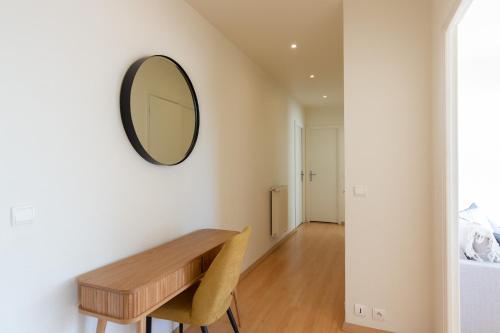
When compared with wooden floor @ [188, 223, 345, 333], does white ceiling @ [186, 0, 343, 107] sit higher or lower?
higher

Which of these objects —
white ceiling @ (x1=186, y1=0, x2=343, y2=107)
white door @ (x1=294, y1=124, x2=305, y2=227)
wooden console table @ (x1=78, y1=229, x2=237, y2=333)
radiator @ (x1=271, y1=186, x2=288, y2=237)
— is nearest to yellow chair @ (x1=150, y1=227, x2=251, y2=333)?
wooden console table @ (x1=78, y1=229, x2=237, y2=333)

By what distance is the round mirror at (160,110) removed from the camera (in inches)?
67.5

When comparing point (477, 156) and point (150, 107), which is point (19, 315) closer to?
point (150, 107)

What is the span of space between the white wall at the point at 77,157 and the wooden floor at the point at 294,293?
908mm

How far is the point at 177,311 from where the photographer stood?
62.8 inches

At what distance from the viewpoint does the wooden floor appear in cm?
228

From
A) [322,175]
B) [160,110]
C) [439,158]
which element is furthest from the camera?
[322,175]

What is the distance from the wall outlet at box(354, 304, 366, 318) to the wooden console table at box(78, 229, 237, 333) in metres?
1.22

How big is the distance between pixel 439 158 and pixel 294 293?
5.97ft

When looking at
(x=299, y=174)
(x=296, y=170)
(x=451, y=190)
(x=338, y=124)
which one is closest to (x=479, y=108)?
(x=451, y=190)

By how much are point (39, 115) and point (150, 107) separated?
0.69 meters

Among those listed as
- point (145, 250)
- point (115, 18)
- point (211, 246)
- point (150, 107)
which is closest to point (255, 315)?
point (211, 246)

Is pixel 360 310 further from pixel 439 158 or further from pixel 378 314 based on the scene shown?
pixel 439 158

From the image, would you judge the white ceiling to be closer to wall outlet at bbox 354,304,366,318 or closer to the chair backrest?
the chair backrest
